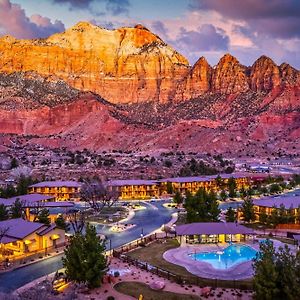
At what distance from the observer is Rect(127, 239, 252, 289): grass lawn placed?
39197 mm

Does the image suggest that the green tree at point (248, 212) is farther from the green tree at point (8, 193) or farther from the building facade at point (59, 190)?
the green tree at point (8, 193)

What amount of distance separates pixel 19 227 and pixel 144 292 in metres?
19.2

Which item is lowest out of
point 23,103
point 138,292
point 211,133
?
point 138,292

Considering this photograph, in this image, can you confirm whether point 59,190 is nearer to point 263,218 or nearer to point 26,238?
point 263,218

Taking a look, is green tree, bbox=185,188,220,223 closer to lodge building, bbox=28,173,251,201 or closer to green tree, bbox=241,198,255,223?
green tree, bbox=241,198,255,223

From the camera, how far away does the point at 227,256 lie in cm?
4675

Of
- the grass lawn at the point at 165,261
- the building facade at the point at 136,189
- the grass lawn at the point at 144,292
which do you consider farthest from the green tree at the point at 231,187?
the grass lawn at the point at 144,292

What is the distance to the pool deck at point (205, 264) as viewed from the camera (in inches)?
1626

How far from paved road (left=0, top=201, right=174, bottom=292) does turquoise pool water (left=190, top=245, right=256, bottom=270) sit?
1083cm

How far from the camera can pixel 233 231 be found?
50312 mm

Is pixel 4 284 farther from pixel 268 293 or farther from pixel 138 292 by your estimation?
pixel 268 293

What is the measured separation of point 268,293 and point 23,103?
172 m

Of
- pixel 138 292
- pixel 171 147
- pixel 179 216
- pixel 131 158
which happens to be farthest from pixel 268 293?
pixel 171 147

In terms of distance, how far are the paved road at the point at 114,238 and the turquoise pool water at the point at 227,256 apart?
35.5 feet
